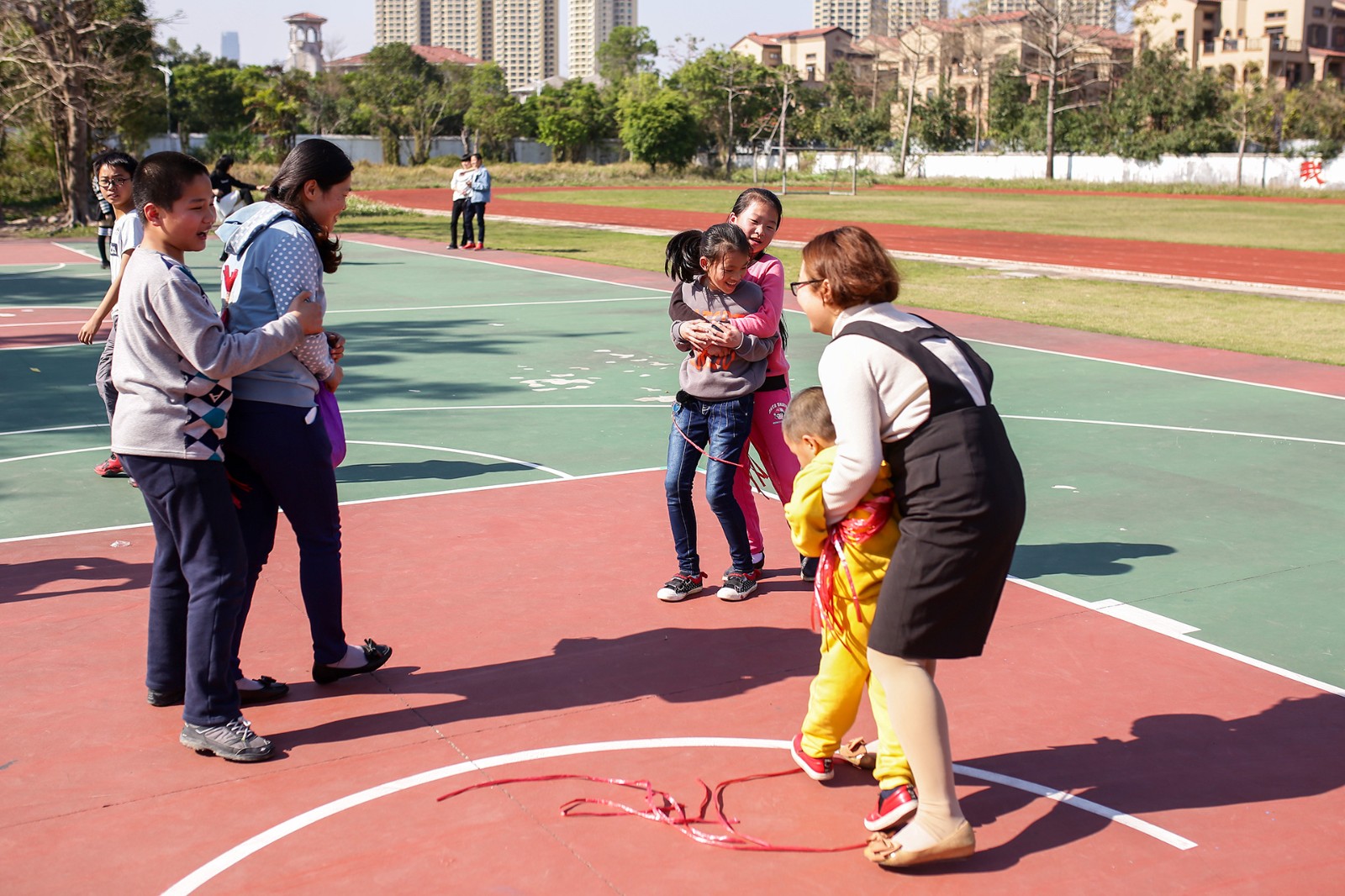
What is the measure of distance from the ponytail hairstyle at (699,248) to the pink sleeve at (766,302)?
210mm

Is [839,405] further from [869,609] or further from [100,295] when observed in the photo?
[100,295]

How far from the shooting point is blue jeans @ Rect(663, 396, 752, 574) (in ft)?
19.5

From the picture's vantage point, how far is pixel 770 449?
20.6 feet

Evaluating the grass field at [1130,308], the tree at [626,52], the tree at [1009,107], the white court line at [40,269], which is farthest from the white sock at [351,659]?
the tree at [626,52]

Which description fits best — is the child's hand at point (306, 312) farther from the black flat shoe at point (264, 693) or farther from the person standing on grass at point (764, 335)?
the person standing on grass at point (764, 335)

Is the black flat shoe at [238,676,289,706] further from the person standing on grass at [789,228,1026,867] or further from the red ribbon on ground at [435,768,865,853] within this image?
the person standing on grass at [789,228,1026,867]

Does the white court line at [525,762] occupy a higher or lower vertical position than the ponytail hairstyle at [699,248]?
lower

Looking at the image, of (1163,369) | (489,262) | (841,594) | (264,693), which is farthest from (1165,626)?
(489,262)

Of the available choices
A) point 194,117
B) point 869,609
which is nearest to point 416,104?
point 194,117

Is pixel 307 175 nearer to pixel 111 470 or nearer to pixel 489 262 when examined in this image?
pixel 111 470

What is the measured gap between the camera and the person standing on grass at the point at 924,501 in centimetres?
357

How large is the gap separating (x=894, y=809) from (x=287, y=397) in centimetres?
243

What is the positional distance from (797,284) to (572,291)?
16114mm

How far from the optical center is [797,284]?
398 centimetres
